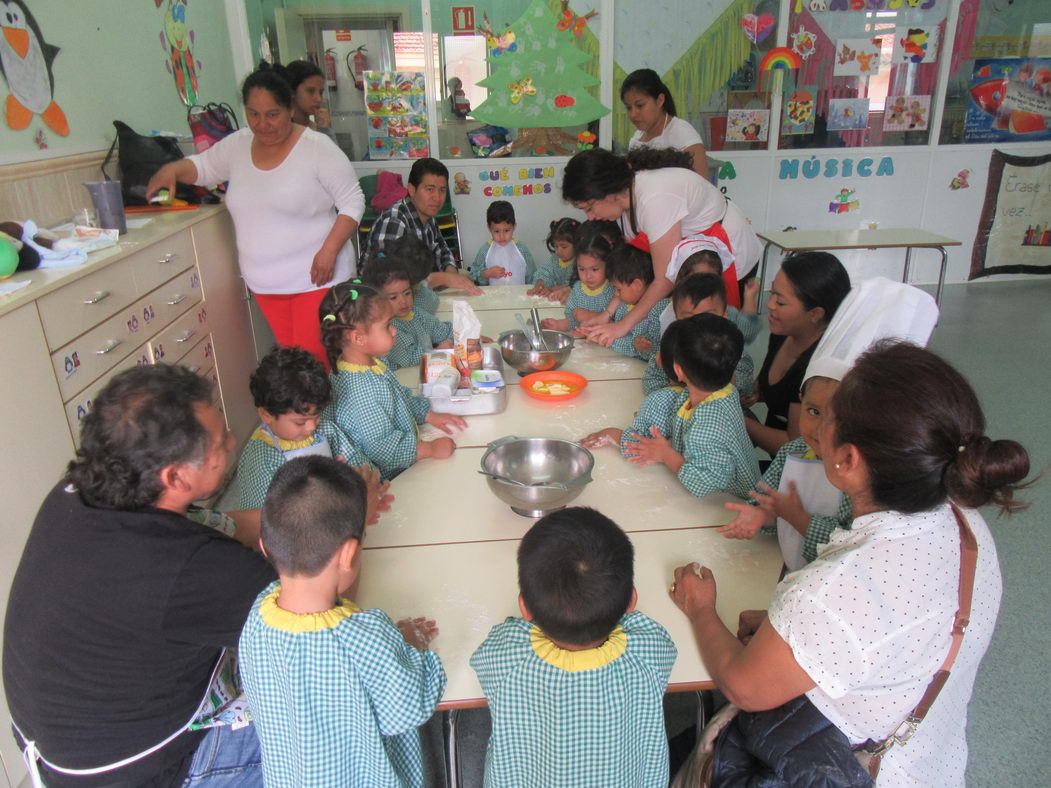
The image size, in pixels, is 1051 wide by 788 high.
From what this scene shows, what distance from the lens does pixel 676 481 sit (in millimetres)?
1729

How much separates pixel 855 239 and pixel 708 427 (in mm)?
3798

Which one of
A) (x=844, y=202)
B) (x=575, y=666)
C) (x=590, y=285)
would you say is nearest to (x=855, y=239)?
(x=844, y=202)

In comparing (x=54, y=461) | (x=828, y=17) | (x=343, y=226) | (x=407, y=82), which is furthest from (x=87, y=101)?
(x=828, y=17)

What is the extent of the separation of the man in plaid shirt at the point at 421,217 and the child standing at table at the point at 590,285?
0.65 meters

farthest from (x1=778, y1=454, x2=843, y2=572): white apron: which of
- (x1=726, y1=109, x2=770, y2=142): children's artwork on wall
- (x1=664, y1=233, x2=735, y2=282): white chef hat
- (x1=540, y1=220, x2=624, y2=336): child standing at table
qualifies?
(x1=726, y1=109, x2=770, y2=142): children's artwork on wall

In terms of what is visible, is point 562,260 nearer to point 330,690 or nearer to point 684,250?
point 684,250

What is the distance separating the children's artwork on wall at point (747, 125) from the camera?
5516 millimetres

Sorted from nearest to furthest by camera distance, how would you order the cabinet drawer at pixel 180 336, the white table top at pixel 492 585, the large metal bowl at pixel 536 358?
the white table top at pixel 492 585, the large metal bowl at pixel 536 358, the cabinet drawer at pixel 180 336

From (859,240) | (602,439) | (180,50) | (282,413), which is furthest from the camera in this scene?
(859,240)

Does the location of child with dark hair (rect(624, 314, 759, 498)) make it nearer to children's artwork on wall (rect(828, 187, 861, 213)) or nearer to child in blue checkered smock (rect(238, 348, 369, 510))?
child in blue checkered smock (rect(238, 348, 369, 510))

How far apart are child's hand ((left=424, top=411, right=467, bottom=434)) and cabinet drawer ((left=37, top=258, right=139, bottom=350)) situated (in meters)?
1.05

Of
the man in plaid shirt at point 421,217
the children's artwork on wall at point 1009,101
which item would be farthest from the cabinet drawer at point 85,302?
the children's artwork on wall at point 1009,101

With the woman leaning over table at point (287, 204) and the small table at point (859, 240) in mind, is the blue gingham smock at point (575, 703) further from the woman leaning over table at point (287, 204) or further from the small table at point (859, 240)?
the small table at point (859, 240)

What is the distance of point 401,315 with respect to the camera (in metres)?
2.59
